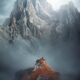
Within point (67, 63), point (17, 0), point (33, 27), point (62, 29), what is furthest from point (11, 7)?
point (67, 63)

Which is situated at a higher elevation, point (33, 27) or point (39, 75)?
point (33, 27)

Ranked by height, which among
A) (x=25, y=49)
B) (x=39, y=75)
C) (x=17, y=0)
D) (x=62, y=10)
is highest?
(x=17, y=0)

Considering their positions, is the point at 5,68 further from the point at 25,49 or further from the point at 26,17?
the point at 26,17

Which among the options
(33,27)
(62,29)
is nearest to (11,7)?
(33,27)

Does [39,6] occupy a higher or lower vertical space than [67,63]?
higher

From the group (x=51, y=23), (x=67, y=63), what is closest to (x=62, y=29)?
(x=51, y=23)

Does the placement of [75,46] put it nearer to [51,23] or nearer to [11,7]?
[51,23]

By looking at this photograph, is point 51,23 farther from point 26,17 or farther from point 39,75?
point 39,75
